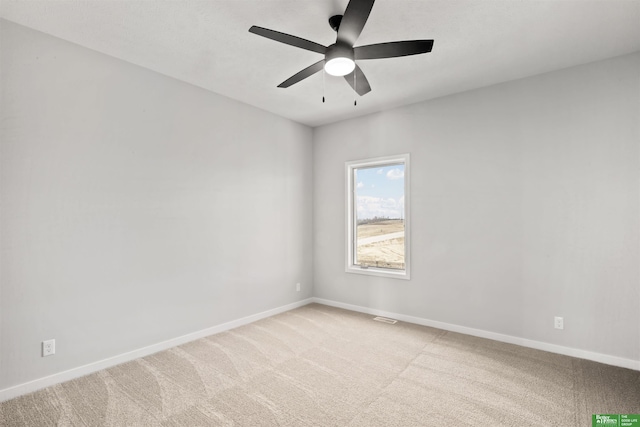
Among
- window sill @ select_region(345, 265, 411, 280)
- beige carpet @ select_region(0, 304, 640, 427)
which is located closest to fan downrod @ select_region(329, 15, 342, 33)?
beige carpet @ select_region(0, 304, 640, 427)

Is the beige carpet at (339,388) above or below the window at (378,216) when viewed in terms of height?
below

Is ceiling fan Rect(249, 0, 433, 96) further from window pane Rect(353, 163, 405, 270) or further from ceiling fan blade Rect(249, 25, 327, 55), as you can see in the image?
window pane Rect(353, 163, 405, 270)

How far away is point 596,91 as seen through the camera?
9.76 feet

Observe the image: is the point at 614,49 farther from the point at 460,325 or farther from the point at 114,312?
the point at 114,312

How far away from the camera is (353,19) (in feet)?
6.05

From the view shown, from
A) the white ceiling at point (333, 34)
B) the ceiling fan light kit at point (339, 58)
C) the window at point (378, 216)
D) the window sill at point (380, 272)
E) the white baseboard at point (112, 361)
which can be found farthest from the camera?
the window at point (378, 216)

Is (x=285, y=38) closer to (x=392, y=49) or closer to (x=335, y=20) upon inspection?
(x=335, y=20)

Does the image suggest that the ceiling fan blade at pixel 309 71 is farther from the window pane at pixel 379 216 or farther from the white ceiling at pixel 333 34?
the window pane at pixel 379 216

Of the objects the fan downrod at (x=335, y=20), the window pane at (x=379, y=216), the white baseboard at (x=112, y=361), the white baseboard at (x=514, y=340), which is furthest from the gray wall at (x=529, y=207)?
the fan downrod at (x=335, y=20)

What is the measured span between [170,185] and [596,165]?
13.5 feet

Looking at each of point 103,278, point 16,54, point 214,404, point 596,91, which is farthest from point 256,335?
point 596,91

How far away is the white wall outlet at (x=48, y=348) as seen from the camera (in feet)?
8.21

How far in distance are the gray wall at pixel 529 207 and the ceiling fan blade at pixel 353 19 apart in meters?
2.24

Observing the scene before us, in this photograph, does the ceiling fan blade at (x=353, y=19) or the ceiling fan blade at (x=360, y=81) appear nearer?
the ceiling fan blade at (x=353, y=19)
